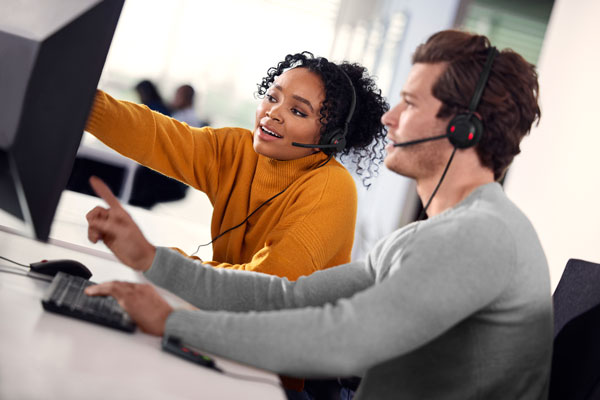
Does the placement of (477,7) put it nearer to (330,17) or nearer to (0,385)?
(330,17)

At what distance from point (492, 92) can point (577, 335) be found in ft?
1.49

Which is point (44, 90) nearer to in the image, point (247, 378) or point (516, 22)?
point (247, 378)

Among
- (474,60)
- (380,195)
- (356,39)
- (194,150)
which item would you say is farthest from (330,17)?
(474,60)

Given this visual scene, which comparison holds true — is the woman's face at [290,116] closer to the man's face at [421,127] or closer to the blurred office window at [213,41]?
the man's face at [421,127]

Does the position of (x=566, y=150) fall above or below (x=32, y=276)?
above

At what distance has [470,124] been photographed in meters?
1.02

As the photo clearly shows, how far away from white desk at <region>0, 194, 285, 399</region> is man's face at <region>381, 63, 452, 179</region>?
465mm

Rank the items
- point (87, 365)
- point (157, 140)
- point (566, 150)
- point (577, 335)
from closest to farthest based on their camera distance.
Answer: point (87, 365) < point (577, 335) < point (157, 140) < point (566, 150)

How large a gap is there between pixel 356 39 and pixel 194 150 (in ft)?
9.58

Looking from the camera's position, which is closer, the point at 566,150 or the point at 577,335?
the point at 577,335

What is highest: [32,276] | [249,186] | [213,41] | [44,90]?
[213,41]

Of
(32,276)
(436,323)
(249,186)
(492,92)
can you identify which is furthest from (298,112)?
(436,323)

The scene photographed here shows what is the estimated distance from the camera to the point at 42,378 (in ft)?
2.28

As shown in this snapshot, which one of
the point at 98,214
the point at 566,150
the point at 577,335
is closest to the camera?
the point at 577,335
